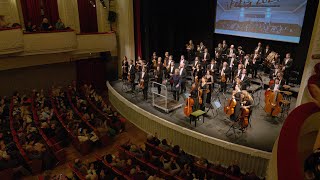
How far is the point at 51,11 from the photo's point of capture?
1246cm

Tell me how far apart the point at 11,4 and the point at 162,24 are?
7248 mm

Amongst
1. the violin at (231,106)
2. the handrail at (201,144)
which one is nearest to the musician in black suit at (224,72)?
the violin at (231,106)

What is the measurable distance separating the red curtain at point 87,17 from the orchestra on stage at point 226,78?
360 centimetres

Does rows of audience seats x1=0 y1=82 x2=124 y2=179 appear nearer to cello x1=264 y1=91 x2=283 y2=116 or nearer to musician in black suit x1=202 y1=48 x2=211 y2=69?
musician in black suit x1=202 y1=48 x2=211 y2=69

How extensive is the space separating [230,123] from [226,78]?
238 centimetres

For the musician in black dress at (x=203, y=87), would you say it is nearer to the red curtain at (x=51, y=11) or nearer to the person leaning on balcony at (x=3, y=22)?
the red curtain at (x=51, y=11)

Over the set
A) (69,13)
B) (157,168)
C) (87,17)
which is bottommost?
(157,168)

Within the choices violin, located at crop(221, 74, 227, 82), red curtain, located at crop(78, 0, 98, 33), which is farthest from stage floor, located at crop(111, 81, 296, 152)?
red curtain, located at crop(78, 0, 98, 33)

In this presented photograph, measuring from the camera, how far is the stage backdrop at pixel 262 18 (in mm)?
10875

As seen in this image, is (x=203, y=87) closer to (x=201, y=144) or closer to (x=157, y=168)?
(x=201, y=144)

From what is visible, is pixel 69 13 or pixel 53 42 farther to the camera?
pixel 69 13

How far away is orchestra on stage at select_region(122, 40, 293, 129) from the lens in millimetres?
8016

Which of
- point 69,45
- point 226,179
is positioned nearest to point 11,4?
point 69,45

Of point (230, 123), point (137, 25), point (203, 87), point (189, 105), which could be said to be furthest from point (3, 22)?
point (230, 123)
